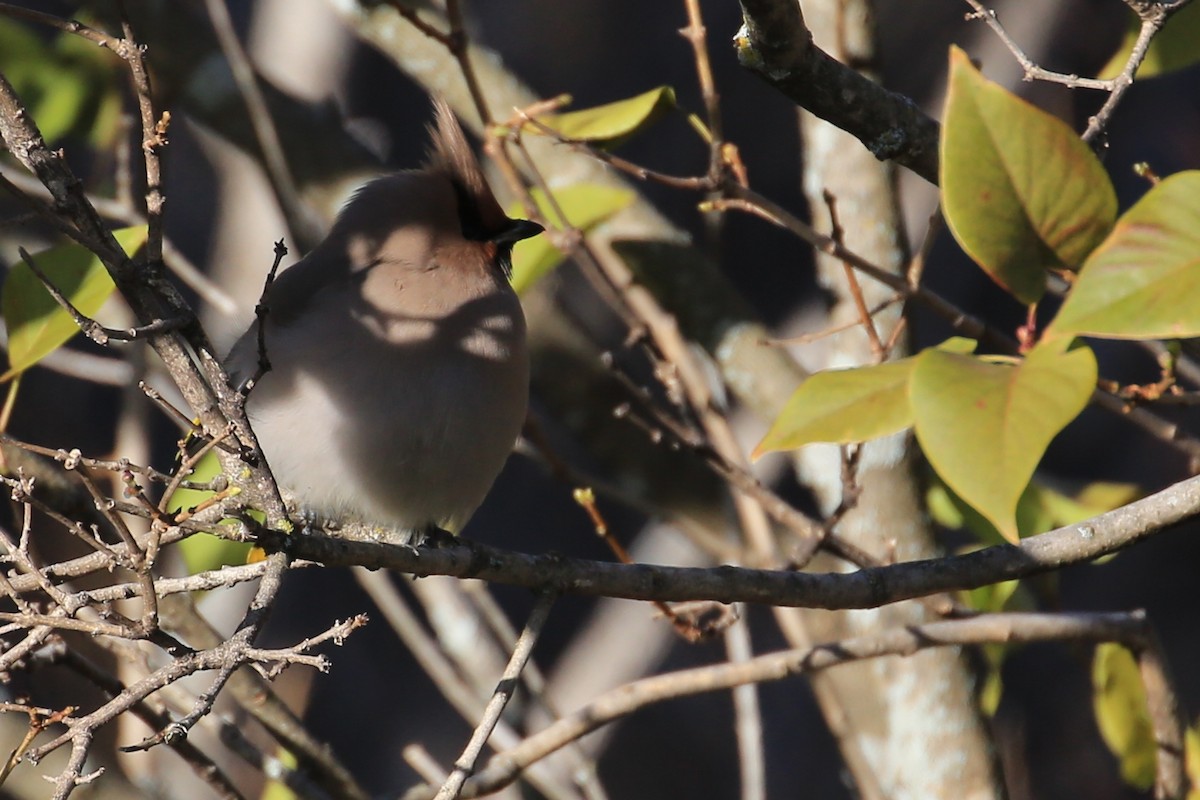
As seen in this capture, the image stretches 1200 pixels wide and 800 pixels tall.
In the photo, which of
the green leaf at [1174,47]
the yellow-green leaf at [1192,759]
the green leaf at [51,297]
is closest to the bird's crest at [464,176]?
→ the green leaf at [51,297]

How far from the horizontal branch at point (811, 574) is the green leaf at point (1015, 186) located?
1.25 feet

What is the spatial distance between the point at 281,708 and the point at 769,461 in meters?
2.20

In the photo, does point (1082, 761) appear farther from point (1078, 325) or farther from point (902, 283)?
point (1078, 325)

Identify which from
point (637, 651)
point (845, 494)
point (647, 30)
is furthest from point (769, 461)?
point (647, 30)

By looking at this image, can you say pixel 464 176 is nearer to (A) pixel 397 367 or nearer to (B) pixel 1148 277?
(A) pixel 397 367

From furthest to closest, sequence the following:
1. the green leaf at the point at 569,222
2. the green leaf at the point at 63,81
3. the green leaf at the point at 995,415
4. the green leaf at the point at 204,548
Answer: the green leaf at the point at 63,81, the green leaf at the point at 569,222, the green leaf at the point at 204,548, the green leaf at the point at 995,415

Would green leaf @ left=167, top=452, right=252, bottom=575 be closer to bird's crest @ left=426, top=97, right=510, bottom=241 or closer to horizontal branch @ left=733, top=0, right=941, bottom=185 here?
bird's crest @ left=426, top=97, right=510, bottom=241

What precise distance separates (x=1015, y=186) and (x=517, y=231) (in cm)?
139

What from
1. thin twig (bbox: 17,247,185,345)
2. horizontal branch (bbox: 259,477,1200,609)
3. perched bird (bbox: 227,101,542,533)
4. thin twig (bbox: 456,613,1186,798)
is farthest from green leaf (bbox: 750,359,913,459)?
perched bird (bbox: 227,101,542,533)

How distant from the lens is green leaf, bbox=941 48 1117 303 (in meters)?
1.34

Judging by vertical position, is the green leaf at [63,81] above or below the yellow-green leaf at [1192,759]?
above

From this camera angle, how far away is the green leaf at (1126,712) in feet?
7.87

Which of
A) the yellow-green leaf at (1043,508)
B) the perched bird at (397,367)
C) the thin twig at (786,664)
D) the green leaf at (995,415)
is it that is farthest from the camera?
the perched bird at (397,367)

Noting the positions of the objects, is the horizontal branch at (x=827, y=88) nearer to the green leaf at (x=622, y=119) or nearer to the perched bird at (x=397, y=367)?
the green leaf at (x=622, y=119)
